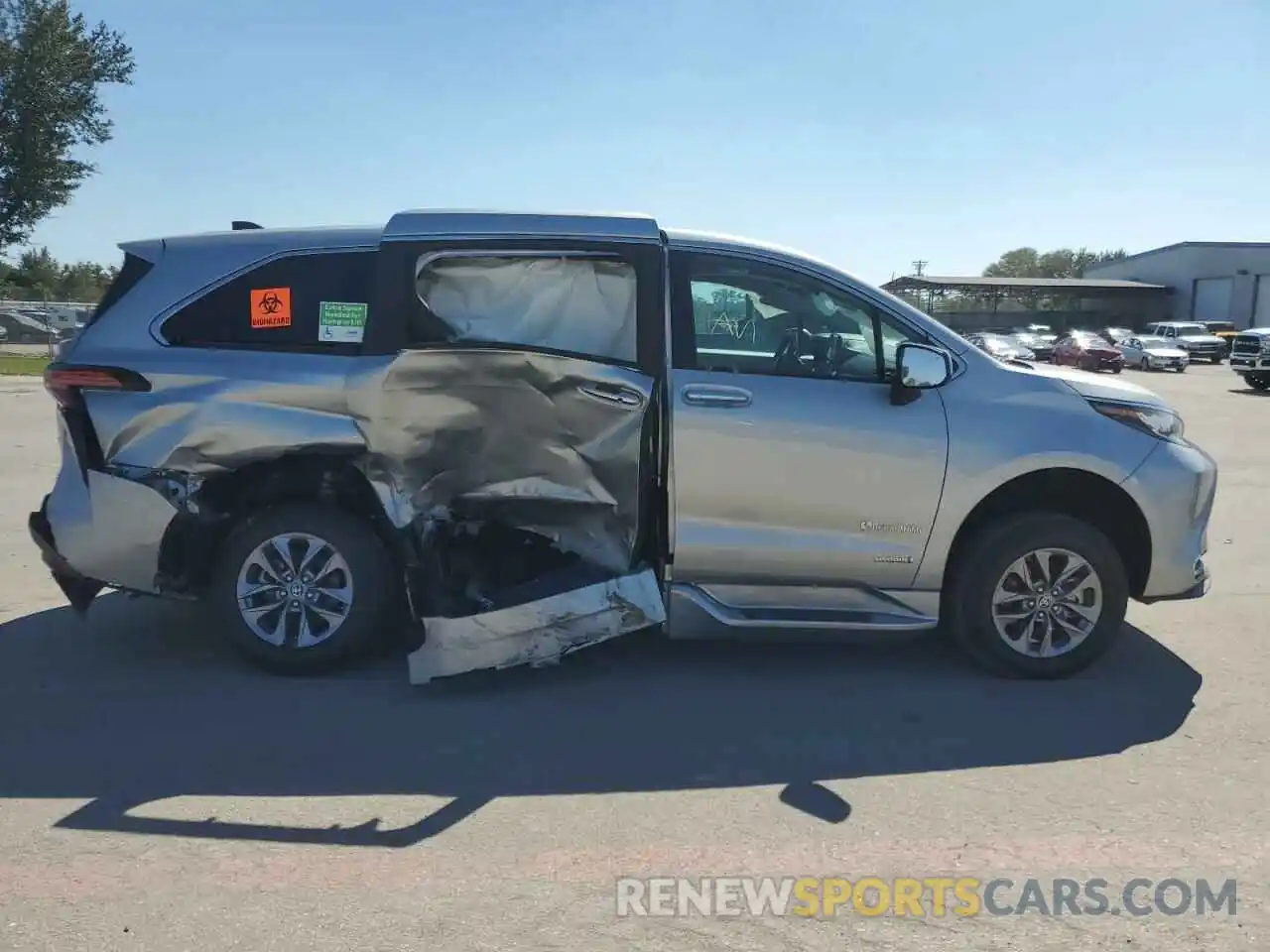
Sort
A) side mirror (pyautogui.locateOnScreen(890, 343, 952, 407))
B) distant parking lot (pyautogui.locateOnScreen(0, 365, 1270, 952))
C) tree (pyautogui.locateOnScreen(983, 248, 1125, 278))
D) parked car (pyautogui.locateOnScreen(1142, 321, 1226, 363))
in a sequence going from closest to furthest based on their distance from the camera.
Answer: distant parking lot (pyautogui.locateOnScreen(0, 365, 1270, 952)) < side mirror (pyautogui.locateOnScreen(890, 343, 952, 407)) < parked car (pyautogui.locateOnScreen(1142, 321, 1226, 363)) < tree (pyautogui.locateOnScreen(983, 248, 1125, 278))

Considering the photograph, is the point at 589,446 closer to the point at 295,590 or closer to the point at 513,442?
the point at 513,442

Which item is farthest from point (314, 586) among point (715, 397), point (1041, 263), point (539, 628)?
point (1041, 263)

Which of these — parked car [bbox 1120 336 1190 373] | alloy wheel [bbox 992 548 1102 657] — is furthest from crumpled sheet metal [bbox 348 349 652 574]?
parked car [bbox 1120 336 1190 373]

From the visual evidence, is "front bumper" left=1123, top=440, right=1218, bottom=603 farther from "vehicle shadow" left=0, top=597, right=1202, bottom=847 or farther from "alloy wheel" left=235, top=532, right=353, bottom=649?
"alloy wheel" left=235, top=532, right=353, bottom=649

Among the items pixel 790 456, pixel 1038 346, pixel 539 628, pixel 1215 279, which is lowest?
pixel 539 628

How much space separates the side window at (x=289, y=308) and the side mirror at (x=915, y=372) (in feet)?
8.29

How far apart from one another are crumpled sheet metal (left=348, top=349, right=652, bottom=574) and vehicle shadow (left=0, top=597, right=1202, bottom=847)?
791mm

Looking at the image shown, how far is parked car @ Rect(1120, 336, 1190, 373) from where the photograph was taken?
39.4 meters

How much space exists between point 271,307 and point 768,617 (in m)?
2.80

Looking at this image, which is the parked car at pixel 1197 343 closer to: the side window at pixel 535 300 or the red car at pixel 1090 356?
the red car at pixel 1090 356

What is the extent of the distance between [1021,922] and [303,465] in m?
3.60

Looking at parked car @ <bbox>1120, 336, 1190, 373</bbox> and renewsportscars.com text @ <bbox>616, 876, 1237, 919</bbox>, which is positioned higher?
parked car @ <bbox>1120, 336, 1190, 373</bbox>

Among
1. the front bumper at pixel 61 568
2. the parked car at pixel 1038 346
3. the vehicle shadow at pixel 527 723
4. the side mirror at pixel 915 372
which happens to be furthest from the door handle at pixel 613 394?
the parked car at pixel 1038 346

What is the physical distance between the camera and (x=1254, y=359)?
2727cm
